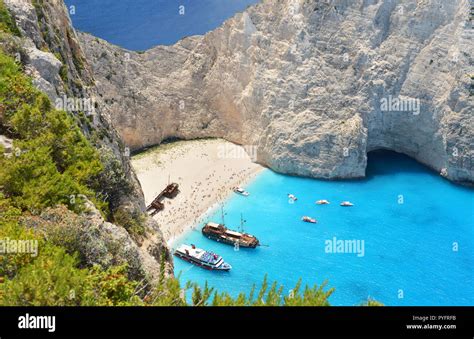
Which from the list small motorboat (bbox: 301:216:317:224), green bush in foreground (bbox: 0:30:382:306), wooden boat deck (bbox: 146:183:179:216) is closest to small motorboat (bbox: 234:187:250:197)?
wooden boat deck (bbox: 146:183:179:216)

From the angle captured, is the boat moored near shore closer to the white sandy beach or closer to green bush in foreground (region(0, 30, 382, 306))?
the white sandy beach

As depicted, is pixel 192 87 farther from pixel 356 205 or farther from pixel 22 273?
pixel 22 273

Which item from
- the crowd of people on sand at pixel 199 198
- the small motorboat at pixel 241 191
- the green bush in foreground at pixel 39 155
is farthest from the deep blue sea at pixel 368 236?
the green bush in foreground at pixel 39 155

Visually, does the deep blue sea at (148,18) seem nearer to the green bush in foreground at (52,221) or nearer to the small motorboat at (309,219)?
the small motorboat at (309,219)

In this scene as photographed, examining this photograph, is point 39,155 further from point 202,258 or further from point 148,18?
point 148,18

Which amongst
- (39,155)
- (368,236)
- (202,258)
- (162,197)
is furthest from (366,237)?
(39,155)
